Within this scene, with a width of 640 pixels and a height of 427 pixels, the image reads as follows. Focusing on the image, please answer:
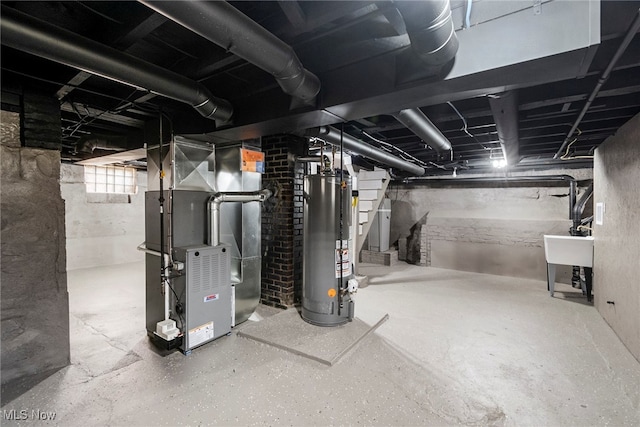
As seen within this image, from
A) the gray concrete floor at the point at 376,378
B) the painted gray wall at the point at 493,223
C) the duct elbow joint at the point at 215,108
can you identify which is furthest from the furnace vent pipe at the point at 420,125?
the painted gray wall at the point at 493,223

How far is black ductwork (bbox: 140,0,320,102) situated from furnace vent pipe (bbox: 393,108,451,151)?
1.02 meters

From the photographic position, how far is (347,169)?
3564 mm

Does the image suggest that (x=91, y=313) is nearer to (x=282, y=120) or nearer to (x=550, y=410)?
(x=282, y=120)

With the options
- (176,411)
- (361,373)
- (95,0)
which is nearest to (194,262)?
(176,411)

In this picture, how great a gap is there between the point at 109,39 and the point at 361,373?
8.89ft

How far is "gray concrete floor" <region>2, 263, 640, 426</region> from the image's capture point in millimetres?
1745

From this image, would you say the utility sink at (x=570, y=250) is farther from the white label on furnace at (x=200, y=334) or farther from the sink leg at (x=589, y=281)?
the white label on furnace at (x=200, y=334)

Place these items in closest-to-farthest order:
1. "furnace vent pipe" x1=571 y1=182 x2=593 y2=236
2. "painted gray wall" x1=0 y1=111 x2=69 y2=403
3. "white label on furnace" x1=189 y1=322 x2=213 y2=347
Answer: "painted gray wall" x1=0 y1=111 x2=69 y2=403
"white label on furnace" x1=189 y1=322 x2=213 y2=347
"furnace vent pipe" x1=571 y1=182 x2=593 y2=236

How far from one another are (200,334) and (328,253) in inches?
53.8

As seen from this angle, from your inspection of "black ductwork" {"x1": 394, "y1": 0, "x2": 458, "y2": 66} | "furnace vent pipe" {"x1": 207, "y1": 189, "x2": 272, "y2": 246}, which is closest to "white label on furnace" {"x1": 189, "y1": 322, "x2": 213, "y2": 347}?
"furnace vent pipe" {"x1": 207, "y1": 189, "x2": 272, "y2": 246}

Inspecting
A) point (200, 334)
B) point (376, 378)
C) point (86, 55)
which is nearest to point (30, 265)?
point (200, 334)

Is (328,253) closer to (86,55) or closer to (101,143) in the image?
(86,55)

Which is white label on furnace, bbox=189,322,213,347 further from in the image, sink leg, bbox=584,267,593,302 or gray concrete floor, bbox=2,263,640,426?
sink leg, bbox=584,267,593,302

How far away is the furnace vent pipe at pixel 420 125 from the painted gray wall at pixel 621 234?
62.9 inches
